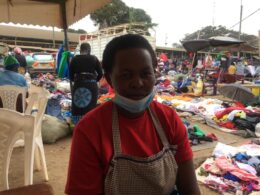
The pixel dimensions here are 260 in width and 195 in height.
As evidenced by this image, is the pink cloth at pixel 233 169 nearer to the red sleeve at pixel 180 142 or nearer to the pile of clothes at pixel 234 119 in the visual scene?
the pile of clothes at pixel 234 119

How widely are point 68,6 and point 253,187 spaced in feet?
16.9

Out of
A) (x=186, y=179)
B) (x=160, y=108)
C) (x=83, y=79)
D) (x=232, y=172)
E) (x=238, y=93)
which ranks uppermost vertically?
(x=160, y=108)

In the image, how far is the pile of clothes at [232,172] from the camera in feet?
11.4

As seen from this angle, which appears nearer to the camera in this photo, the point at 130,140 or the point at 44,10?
the point at 130,140

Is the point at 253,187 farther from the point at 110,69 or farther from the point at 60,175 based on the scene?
the point at 110,69

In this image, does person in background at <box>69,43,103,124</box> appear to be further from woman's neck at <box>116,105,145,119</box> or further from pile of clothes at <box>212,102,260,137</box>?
woman's neck at <box>116,105,145,119</box>

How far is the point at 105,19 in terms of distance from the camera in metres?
36.4

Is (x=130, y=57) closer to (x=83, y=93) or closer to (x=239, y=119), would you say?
(x=83, y=93)

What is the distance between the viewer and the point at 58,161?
438cm

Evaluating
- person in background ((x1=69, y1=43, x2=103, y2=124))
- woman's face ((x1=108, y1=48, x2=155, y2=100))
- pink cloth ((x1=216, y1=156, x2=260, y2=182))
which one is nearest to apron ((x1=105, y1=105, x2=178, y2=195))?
woman's face ((x1=108, y1=48, x2=155, y2=100))

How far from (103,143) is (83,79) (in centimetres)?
437

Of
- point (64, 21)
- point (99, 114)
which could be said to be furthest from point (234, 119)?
point (99, 114)

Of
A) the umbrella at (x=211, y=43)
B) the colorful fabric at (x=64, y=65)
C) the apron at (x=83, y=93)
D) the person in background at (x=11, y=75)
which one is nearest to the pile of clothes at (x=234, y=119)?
the apron at (x=83, y=93)

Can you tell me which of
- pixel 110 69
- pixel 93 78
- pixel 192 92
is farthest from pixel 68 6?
pixel 192 92
